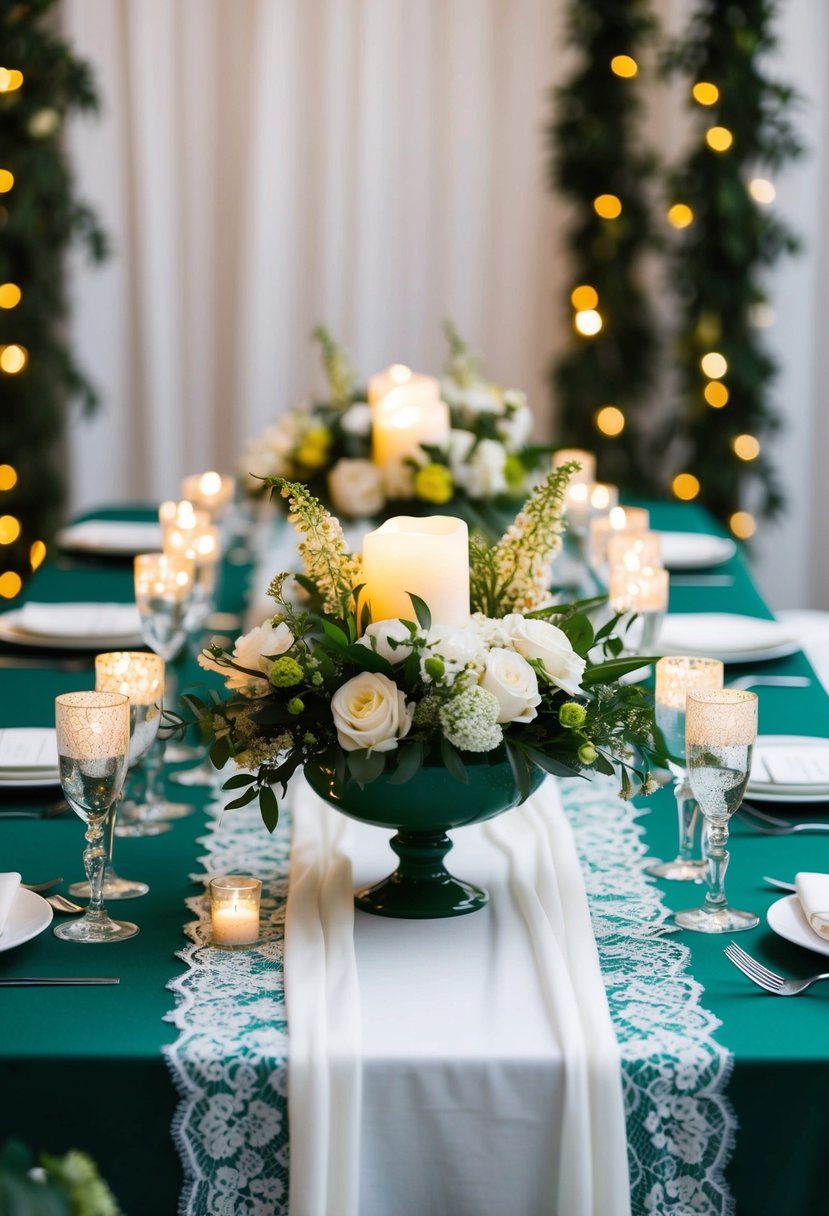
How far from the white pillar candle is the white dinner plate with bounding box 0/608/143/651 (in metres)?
1.02

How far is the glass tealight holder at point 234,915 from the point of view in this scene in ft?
4.50

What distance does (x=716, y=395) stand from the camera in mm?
4730

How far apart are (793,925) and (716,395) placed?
3535mm

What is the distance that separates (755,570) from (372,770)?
402 centimetres

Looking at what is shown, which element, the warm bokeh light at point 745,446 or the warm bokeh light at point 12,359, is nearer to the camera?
the warm bokeh light at point 12,359

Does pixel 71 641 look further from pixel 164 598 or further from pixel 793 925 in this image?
pixel 793 925

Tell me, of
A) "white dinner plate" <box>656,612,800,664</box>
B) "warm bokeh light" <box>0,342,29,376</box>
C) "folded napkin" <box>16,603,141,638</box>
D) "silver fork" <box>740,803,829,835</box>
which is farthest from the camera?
"warm bokeh light" <box>0,342,29,376</box>

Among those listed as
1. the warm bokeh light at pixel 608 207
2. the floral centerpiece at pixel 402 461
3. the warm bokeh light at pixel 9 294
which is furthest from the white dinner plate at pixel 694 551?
the warm bokeh light at pixel 9 294

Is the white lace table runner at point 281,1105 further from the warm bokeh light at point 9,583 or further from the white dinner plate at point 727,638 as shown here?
the warm bokeh light at point 9,583

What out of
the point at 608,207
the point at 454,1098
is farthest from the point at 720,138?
the point at 454,1098

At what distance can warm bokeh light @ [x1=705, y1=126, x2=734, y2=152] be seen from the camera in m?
4.55

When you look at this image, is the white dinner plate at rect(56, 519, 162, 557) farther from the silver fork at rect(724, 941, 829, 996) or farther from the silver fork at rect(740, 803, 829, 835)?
the silver fork at rect(724, 941, 829, 996)

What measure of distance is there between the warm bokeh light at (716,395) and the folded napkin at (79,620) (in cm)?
260

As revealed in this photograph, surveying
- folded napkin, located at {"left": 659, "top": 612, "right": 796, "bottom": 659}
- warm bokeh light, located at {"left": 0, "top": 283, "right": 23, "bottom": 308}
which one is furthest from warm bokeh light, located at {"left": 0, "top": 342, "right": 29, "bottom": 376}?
folded napkin, located at {"left": 659, "top": 612, "right": 796, "bottom": 659}
